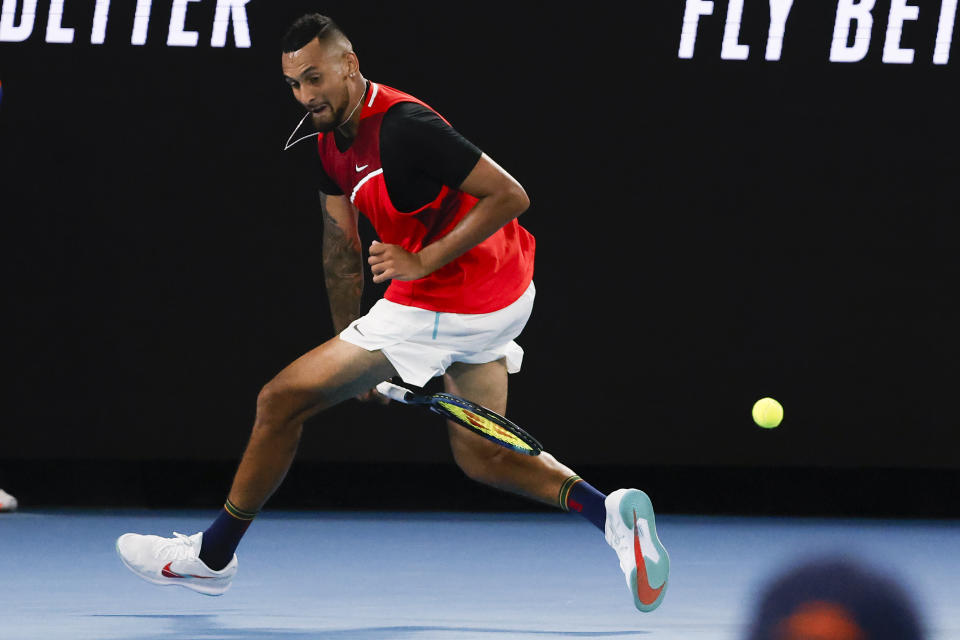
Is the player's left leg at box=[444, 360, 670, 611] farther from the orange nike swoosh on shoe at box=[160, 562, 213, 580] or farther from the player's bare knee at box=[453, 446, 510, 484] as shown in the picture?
the orange nike swoosh on shoe at box=[160, 562, 213, 580]

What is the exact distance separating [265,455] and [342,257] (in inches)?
22.9

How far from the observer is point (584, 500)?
3660 millimetres

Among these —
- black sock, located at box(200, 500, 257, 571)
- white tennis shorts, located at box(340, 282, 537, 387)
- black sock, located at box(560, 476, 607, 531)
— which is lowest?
black sock, located at box(200, 500, 257, 571)

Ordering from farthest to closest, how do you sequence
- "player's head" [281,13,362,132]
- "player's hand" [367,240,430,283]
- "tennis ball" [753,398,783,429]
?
"tennis ball" [753,398,783,429]
"player's head" [281,13,362,132]
"player's hand" [367,240,430,283]

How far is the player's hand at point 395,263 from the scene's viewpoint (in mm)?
3336

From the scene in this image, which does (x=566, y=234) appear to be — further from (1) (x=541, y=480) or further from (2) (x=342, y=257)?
(1) (x=541, y=480)

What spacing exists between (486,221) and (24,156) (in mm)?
2865

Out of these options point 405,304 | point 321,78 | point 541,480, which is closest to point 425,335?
point 405,304

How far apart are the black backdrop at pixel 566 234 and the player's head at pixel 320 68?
7.16ft

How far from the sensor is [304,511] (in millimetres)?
5984

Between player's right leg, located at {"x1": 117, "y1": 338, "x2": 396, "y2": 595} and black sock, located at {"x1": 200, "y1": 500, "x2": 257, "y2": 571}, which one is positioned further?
black sock, located at {"x1": 200, "y1": 500, "x2": 257, "y2": 571}

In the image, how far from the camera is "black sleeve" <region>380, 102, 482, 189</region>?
11.1ft

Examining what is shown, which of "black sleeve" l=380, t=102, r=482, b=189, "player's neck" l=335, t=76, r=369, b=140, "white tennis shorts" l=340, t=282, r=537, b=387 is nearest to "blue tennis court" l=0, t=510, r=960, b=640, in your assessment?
"white tennis shorts" l=340, t=282, r=537, b=387

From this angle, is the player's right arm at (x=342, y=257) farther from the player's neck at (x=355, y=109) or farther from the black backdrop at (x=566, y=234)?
the black backdrop at (x=566, y=234)
